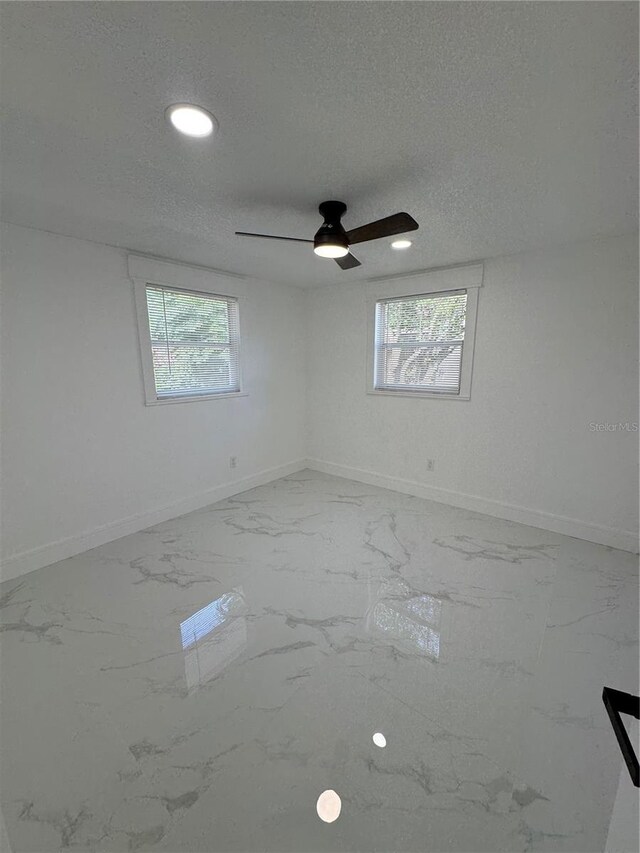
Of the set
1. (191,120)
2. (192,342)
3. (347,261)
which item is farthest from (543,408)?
(192,342)

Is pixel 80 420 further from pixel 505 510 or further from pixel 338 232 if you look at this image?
pixel 505 510

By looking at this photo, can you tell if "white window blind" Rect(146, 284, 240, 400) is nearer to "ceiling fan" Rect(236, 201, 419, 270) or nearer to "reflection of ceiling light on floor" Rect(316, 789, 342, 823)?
"ceiling fan" Rect(236, 201, 419, 270)

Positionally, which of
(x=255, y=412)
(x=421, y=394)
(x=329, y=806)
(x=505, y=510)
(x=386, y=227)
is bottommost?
(x=329, y=806)

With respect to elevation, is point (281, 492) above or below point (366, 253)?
below

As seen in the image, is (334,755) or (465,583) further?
(465,583)

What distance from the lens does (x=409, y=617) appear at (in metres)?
2.09

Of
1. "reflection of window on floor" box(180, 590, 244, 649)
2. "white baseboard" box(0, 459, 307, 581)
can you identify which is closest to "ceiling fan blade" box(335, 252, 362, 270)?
"reflection of window on floor" box(180, 590, 244, 649)

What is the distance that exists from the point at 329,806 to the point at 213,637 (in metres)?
0.97

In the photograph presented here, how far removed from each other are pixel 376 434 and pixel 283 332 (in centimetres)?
165

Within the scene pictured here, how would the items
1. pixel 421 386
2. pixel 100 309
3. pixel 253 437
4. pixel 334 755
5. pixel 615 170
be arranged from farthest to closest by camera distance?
pixel 253 437 → pixel 421 386 → pixel 100 309 → pixel 615 170 → pixel 334 755

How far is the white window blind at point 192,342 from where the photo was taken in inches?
123

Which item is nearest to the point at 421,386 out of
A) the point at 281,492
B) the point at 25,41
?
the point at 281,492

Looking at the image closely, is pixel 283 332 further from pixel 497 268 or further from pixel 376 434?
pixel 497 268

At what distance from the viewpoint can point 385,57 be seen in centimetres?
105
